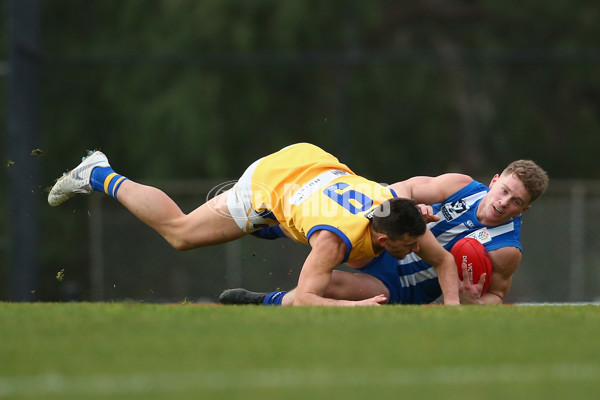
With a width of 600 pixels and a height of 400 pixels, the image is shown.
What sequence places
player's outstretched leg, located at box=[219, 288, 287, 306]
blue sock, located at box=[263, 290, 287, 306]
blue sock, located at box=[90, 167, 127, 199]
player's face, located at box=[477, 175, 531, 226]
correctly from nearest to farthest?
player's face, located at box=[477, 175, 531, 226] → blue sock, located at box=[263, 290, 287, 306] → player's outstretched leg, located at box=[219, 288, 287, 306] → blue sock, located at box=[90, 167, 127, 199]

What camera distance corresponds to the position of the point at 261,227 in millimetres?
7488

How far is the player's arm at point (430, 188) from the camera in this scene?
7443 mm

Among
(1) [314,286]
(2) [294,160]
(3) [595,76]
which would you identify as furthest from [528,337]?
(3) [595,76]

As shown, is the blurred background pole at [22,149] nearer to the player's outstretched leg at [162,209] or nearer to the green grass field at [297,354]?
the player's outstretched leg at [162,209]

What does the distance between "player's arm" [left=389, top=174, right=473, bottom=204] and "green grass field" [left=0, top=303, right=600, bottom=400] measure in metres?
1.53

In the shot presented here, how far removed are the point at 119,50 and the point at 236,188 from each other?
10.0 metres

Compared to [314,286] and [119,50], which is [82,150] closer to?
[119,50]

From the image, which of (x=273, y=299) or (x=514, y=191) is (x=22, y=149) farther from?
(x=514, y=191)

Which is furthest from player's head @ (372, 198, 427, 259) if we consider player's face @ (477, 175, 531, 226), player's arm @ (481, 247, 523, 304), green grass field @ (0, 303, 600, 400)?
player's arm @ (481, 247, 523, 304)

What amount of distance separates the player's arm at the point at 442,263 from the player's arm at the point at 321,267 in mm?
529

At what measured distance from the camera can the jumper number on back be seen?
22.0ft

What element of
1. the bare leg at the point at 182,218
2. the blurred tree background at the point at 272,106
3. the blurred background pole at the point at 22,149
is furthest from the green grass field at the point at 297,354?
the blurred tree background at the point at 272,106

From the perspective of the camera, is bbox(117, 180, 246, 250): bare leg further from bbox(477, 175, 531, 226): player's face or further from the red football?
bbox(477, 175, 531, 226): player's face

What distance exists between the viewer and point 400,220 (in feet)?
20.9
